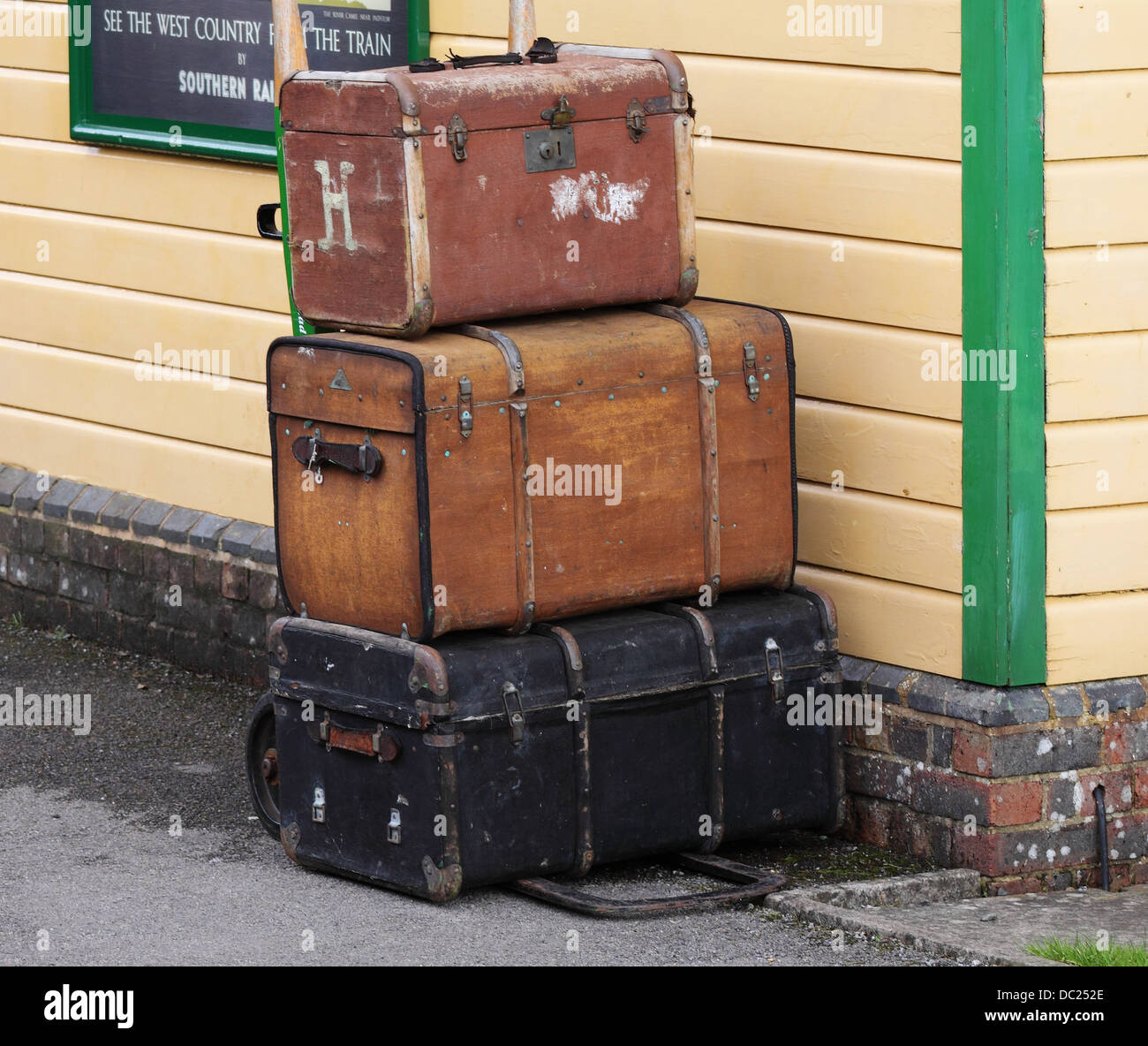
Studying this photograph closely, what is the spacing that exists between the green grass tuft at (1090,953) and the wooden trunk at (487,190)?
2.09 m

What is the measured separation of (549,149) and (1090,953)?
254 cm

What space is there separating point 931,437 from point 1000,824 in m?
1.10

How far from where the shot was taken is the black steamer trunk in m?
6.07

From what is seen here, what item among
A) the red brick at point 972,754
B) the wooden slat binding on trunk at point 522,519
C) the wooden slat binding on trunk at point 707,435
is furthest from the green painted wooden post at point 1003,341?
the wooden slat binding on trunk at point 522,519

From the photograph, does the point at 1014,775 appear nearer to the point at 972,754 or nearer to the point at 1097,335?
the point at 972,754

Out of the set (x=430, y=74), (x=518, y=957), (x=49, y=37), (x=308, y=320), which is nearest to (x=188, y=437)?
(x=49, y=37)

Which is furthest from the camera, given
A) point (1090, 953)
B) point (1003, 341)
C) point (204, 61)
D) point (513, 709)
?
point (204, 61)

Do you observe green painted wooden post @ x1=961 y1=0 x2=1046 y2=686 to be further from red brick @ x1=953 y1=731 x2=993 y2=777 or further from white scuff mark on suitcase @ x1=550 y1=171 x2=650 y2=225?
white scuff mark on suitcase @ x1=550 y1=171 x2=650 y2=225

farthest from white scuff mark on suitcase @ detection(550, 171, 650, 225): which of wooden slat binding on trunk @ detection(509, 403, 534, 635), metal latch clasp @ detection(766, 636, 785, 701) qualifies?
metal latch clasp @ detection(766, 636, 785, 701)

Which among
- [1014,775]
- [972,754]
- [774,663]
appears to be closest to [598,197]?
[774,663]

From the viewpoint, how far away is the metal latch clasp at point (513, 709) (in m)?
6.08

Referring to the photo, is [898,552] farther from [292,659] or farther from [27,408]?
[27,408]

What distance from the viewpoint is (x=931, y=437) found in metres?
6.44

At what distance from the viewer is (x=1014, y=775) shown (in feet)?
21.0
